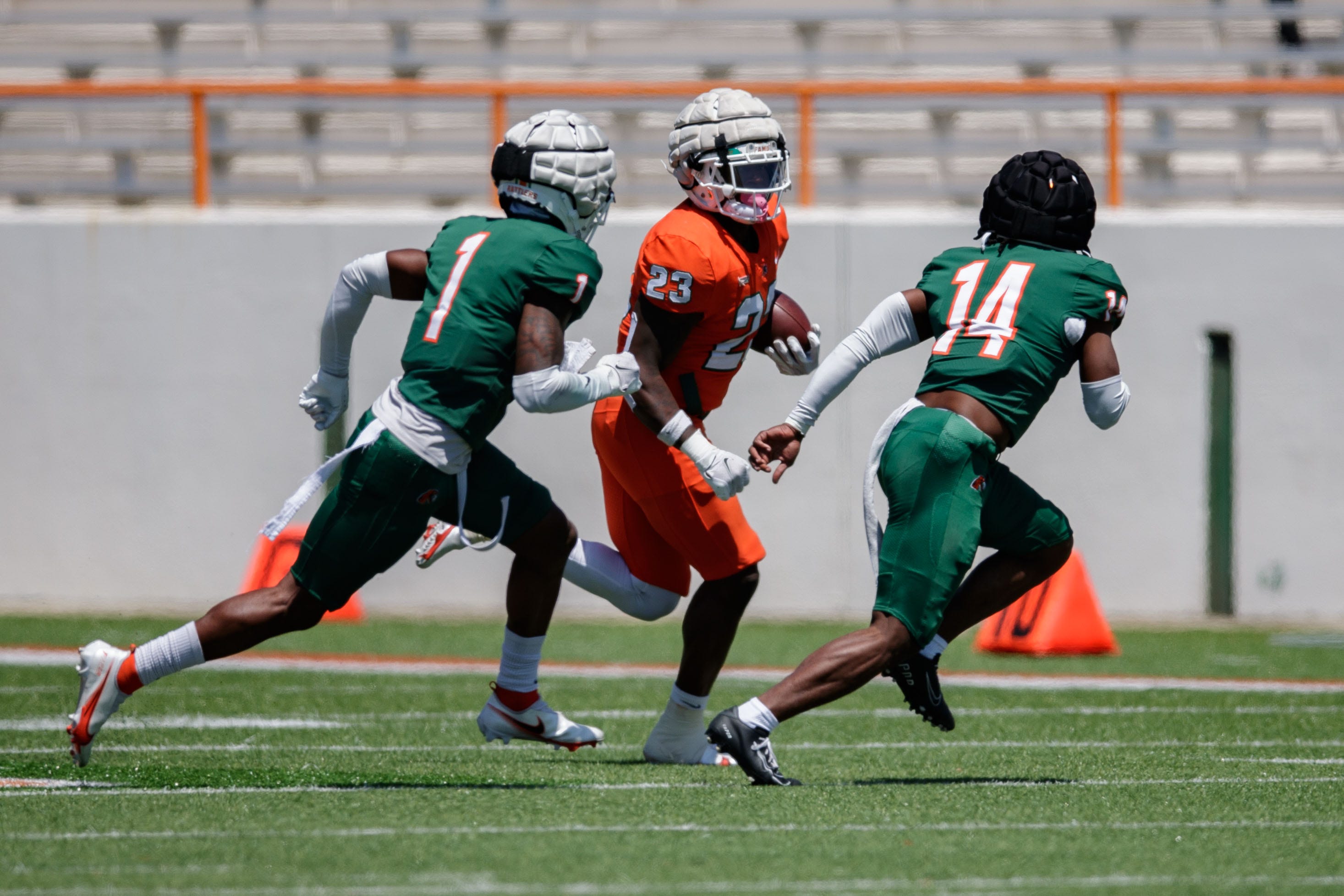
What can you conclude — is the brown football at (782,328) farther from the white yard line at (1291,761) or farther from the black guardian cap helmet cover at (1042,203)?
the white yard line at (1291,761)

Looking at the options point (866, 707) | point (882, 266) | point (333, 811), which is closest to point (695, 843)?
point (333, 811)

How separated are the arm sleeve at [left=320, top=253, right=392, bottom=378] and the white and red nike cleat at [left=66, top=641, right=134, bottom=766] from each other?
99 cm

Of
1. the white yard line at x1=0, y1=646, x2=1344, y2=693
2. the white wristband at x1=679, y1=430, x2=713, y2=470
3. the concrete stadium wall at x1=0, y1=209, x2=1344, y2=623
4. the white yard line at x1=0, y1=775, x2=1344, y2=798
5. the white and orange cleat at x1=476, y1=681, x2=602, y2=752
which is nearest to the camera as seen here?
the white yard line at x1=0, y1=775, x2=1344, y2=798

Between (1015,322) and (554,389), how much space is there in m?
1.25

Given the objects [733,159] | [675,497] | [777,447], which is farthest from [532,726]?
[733,159]

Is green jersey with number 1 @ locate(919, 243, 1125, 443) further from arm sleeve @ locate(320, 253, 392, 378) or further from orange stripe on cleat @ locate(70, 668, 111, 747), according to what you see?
orange stripe on cleat @ locate(70, 668, 111, 747)

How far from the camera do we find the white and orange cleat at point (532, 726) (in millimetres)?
5191

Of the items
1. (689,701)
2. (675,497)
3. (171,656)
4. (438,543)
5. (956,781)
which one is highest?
(675,497)

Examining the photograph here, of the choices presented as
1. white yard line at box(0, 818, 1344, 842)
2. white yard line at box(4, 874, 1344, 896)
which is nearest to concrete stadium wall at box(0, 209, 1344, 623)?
white yard line at box(0, 818, 1344, 842)

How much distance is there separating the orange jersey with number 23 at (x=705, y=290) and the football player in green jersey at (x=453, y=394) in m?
0.25

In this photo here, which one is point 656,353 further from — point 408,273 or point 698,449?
point 408,273

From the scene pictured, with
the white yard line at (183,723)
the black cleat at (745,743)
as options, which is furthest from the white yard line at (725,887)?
the white yard line at (183,723)

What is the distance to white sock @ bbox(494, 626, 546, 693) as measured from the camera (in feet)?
17.0

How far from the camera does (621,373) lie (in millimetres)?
4742
